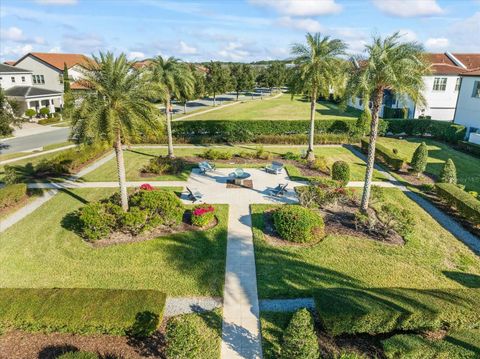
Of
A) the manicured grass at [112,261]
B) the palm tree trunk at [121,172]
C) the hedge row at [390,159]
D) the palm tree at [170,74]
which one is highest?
the palm tree at [170,74]

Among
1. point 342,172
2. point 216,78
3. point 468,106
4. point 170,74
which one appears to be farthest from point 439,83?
point 170,74

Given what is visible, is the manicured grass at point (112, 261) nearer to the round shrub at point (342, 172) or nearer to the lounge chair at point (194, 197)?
the lounge chair at point (194, 197)

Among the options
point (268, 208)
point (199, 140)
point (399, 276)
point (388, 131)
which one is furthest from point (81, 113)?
point (388, 131)

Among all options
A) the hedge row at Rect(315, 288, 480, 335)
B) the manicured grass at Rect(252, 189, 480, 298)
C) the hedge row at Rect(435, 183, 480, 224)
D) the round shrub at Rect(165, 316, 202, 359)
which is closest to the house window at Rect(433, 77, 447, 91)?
the hedge row at Rect(435, 183, 480, 224)

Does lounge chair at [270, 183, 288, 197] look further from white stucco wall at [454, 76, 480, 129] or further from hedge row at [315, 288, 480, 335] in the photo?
white stucco wall at [454, 76, 480, 129]

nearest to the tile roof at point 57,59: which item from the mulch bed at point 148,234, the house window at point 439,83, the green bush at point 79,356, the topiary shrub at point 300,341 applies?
the mulch bed at point 148,234

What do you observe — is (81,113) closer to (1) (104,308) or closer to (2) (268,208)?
(1) (104,308)
